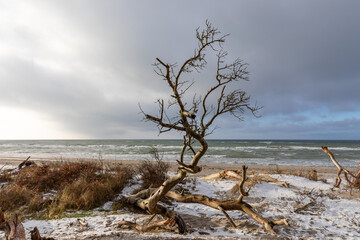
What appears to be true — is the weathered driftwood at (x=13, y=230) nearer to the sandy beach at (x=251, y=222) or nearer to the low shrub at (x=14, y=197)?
the sandy beach at (x=251, y=222)

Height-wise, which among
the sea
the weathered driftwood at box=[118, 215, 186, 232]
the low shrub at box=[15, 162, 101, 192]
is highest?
the low shrub at box=[15, 162, 101, 192]

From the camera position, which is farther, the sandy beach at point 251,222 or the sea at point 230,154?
the sea at point 230,154

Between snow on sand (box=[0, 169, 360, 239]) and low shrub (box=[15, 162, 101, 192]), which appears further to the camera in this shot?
low shrub (box=[15, 162, 101, 192])

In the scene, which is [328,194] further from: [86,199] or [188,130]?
[86,199]

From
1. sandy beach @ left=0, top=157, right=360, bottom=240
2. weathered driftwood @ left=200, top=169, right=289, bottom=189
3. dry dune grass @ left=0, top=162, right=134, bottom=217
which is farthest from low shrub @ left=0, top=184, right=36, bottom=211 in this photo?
weathered driftwood @ left=200, top=169, right=289, bottom=189

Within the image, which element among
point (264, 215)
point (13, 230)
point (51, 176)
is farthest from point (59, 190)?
point (264, 215)

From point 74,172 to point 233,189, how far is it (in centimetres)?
627

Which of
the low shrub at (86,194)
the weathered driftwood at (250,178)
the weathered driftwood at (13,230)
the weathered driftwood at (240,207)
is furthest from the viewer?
the weathered driftwood at (250,178)

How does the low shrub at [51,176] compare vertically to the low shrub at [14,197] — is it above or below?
above

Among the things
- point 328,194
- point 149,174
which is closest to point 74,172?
point 149,174

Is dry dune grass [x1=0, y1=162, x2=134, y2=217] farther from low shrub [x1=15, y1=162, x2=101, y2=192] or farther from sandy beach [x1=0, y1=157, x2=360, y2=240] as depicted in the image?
sandy beach [x1=0, y1=157, x2=360, y2=240]

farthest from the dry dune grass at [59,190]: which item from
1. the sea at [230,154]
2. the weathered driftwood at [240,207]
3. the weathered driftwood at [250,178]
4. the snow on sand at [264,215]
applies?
the weathered driftwood at [250,178]

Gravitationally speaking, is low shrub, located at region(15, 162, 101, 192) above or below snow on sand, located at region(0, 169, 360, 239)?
above

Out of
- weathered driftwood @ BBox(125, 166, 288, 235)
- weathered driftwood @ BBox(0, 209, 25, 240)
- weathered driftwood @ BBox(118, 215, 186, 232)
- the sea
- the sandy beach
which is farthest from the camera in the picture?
the sea
